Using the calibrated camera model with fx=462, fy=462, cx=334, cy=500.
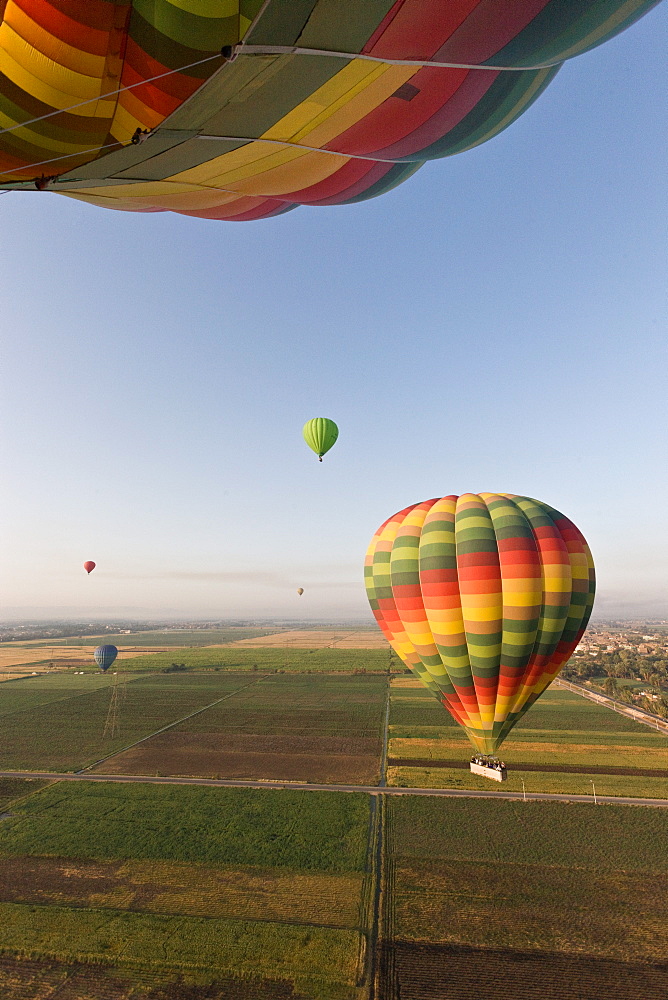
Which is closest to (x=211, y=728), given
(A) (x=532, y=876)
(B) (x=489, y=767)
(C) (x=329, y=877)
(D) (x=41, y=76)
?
(C) (x=329, y=877)

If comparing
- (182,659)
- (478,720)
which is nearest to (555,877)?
(478,720)

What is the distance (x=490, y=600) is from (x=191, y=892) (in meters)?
17.4

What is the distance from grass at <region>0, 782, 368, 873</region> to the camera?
2225cm

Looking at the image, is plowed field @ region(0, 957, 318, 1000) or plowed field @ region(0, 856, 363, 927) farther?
plowed field @ region(0, 856, 363, 927)

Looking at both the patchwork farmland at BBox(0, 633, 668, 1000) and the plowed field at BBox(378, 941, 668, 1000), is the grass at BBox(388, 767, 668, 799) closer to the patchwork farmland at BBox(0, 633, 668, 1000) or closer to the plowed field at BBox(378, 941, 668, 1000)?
the patchwork farmland at BBox(0, 633, 668, 1000)

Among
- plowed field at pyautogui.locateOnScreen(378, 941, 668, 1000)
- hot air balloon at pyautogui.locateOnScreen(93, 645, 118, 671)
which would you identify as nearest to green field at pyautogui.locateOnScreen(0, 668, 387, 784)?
hot air balloon at pyautogui.locateOnScreen(93, 645, 118, 671)

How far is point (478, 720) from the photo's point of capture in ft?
66.3

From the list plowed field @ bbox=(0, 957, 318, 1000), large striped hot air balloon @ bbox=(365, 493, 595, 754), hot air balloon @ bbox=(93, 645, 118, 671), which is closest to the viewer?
plowed field @ bbox=(0, 957, 318, 1000)

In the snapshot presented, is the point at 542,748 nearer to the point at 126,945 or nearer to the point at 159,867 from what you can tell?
the point at 159,867

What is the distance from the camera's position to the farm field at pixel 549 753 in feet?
102

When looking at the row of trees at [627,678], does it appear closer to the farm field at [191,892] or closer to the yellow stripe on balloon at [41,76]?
the farm field at [191,892]

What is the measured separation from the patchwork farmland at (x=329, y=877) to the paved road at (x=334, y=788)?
868mm

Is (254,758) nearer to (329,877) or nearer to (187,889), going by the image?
(187,889)

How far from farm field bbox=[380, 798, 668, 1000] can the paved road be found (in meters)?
1.30
